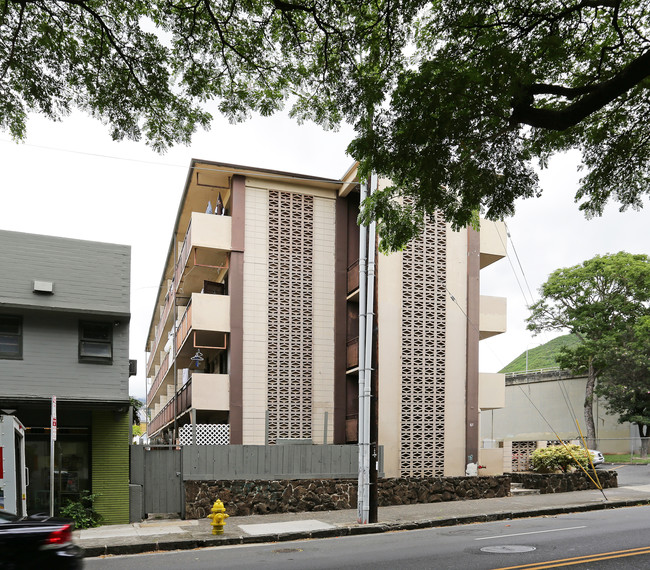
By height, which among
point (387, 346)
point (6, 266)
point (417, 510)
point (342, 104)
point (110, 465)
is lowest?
point (417, 510)

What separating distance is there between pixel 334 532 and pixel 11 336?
28.7 ft

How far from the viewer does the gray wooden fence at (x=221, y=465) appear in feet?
56.7

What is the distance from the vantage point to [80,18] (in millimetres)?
8516

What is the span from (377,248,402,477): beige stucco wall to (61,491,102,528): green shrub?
826 cm

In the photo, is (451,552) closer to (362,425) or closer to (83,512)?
(362,425)

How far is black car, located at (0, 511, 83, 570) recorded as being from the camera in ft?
25.4

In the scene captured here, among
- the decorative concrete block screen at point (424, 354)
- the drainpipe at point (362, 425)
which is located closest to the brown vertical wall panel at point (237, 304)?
the decorative concrete block screen at point (424, 354)

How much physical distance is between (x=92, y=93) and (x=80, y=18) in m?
0.95

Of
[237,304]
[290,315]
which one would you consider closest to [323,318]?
[290,315]

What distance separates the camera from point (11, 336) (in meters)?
16.6

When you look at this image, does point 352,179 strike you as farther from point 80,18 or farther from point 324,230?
point 80,18

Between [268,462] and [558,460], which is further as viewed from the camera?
[558,460]

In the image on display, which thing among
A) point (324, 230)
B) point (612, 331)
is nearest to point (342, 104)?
point (324, 230)

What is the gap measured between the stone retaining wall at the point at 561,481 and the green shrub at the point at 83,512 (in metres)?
12.7
